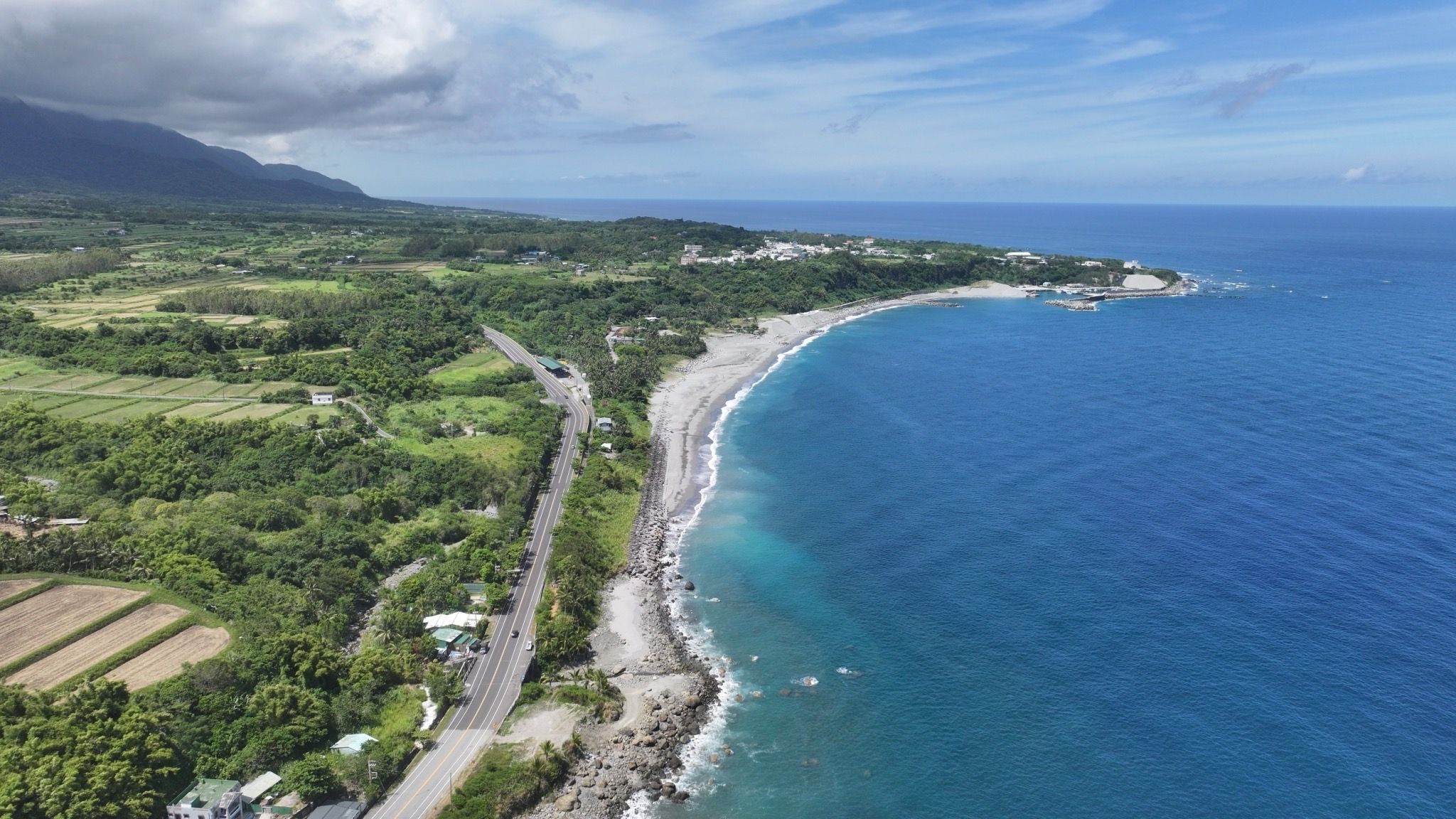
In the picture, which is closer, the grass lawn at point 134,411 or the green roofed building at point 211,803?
the green roofed building at point 211,803

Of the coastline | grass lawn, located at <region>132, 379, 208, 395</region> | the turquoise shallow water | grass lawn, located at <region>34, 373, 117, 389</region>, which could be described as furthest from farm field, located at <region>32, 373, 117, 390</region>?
the turquoise shallow water


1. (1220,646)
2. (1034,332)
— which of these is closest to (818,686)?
(1220,646)

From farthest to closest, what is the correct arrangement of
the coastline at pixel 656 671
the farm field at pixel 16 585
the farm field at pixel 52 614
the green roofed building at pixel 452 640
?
1. the green roofed building at pixel 452 640
2. the farm field at pixel 16 585
3. the farm field at pixel 52 614
4. the coastline at pixel 656 671

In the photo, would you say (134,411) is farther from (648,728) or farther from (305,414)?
(648,728)

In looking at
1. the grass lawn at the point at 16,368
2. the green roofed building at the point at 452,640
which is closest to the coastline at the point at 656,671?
the green roofed building at the point at 452,640

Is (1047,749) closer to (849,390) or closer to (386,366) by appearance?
(849,390)

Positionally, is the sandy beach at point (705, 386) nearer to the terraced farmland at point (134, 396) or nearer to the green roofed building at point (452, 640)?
the green roofed building at point (452, 640)

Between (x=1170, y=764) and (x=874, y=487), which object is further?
(x=874, y=487)
